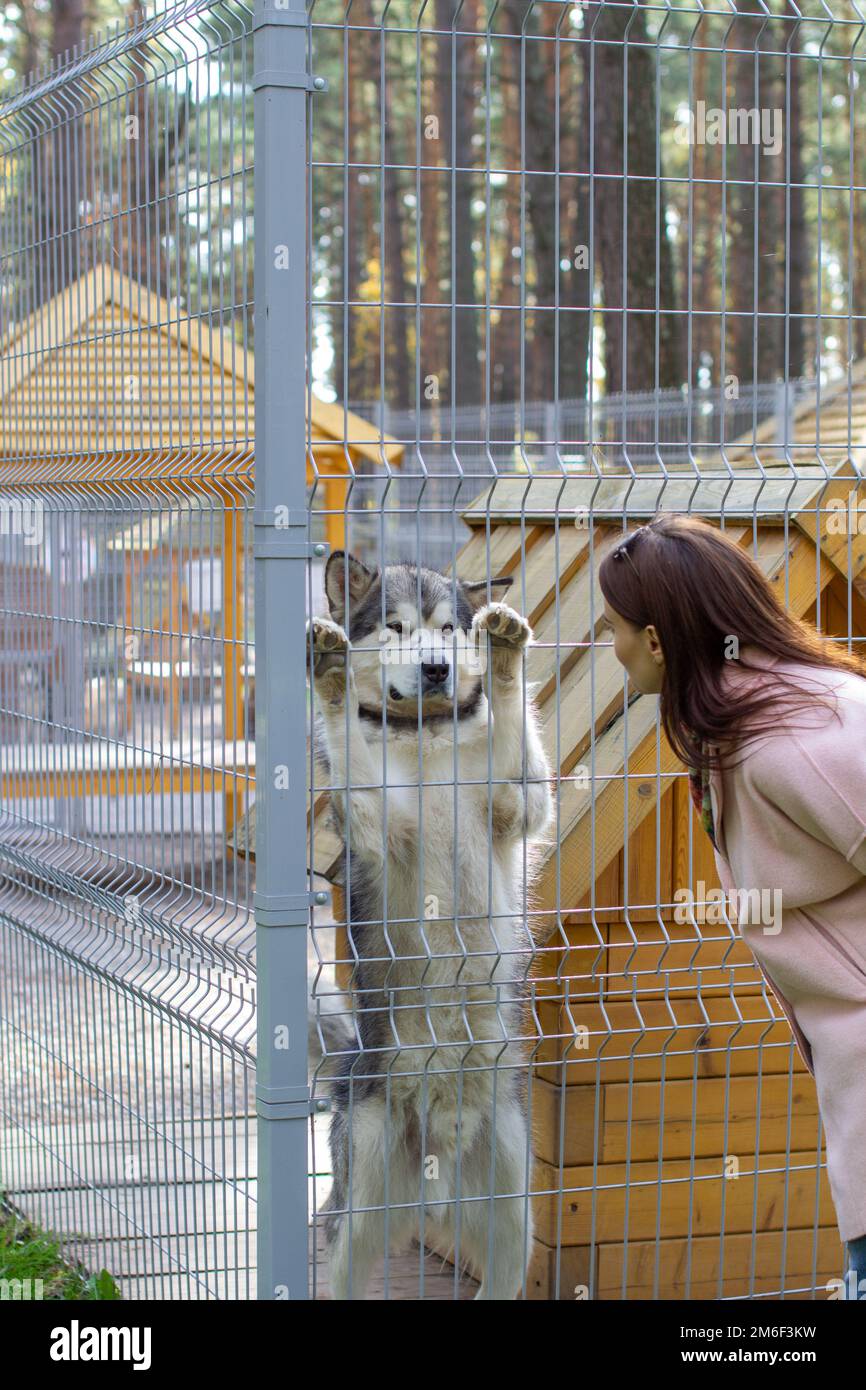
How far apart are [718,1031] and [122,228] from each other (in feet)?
9.70

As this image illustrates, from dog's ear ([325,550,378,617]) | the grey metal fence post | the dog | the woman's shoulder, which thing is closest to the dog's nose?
the dog

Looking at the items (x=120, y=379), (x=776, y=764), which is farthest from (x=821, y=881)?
(x=120, y=379)

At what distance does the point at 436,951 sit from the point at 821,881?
1.68 meters

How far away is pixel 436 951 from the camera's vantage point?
14.2 feet

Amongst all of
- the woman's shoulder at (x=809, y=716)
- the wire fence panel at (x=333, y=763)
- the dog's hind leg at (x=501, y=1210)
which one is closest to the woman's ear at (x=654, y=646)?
the woman's shoulder at (x=809, y=716)

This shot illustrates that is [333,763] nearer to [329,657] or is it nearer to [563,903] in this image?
[329,657]

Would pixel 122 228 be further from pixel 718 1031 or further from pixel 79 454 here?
pixel 718 1031

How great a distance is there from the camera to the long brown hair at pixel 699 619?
2.93 meters

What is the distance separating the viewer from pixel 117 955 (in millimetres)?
4309

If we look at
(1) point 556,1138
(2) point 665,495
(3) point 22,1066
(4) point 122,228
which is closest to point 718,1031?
(1) point 556,1138

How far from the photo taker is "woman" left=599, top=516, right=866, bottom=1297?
2816 millimetres

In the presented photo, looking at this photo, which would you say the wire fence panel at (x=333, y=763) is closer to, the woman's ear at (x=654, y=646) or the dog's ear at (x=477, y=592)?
the dog's ear at (x=477, y=592)
